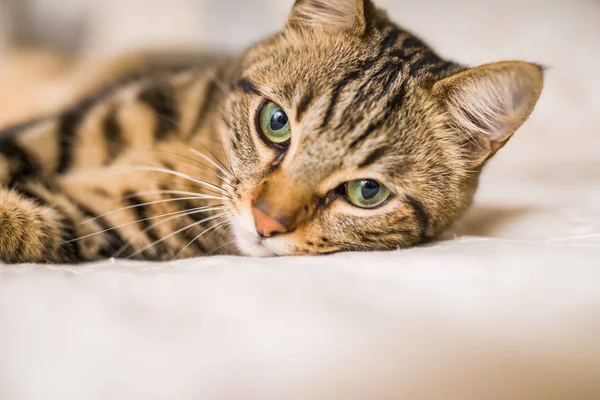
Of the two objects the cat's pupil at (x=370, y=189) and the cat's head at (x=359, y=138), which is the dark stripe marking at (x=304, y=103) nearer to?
the cat's head at (x=359, y=138)

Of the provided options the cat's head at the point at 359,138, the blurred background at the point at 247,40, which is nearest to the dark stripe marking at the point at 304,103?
the cat's head at the point at 359,138

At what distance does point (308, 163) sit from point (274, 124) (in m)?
0.14

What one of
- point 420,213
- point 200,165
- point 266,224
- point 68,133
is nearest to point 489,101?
point 420,213

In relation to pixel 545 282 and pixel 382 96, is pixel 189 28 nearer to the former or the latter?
pixel 382 96

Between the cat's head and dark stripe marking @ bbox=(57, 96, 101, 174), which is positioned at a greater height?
the cat's head

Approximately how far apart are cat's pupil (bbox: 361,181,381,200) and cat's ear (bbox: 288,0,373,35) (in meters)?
0.30

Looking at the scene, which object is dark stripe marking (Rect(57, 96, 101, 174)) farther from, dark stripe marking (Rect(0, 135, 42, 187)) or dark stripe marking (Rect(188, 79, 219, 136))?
dark stripe marking (Rect(188, 79, 219, 136))

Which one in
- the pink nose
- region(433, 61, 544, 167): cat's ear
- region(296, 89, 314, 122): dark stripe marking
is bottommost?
the pink nose

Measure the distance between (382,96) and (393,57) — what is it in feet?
0.38

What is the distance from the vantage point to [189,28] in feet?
5.86

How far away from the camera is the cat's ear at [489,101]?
76 centimetres

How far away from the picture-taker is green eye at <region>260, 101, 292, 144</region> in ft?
2.80

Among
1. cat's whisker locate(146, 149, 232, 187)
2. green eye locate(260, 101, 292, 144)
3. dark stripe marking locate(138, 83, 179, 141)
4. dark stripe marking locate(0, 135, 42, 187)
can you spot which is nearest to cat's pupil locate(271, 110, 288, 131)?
green eye locate(260, 101, 292, 144)

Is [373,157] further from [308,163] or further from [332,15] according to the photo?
[332,15]
